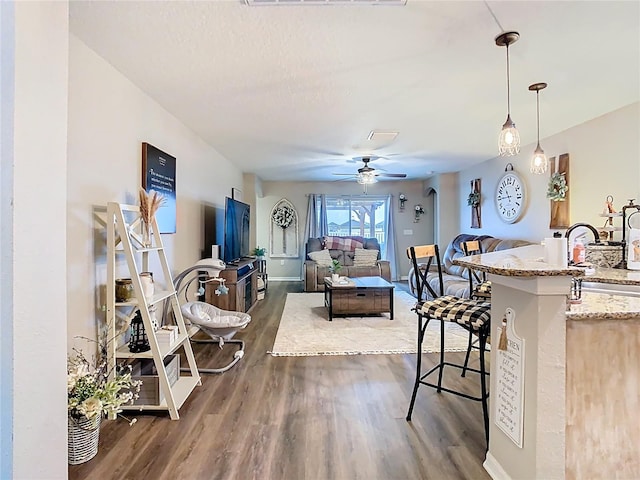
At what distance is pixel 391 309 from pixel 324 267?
8.07 feet

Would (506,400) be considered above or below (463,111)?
below

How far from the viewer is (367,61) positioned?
8.13ft

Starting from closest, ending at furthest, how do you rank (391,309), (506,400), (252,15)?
(506,400) < (252,15) < (391,309)

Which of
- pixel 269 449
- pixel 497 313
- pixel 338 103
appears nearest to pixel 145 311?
pixel 269 449

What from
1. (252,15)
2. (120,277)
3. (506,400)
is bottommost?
(506,400)

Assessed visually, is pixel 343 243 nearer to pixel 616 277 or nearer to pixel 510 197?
pixel 510 197

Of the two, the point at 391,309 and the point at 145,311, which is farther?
Answer: the point at 391,309

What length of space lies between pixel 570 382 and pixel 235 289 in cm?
372

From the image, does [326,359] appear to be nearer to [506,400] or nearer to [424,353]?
[424,353]

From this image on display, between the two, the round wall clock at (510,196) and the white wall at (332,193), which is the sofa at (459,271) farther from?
the white wall at (332,193)

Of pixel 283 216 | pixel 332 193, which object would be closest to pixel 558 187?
pixel 332 193

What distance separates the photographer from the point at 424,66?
256cm

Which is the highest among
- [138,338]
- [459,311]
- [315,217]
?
[315,217]

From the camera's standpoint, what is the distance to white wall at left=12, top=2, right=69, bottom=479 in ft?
3.07
